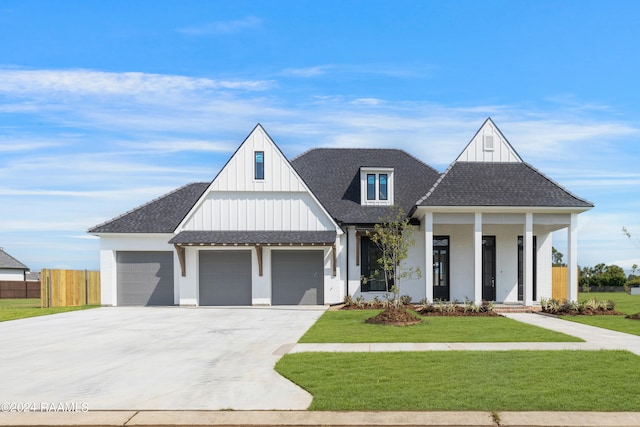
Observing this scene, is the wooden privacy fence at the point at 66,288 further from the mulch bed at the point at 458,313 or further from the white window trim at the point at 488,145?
the white window trim at the point at 488,145

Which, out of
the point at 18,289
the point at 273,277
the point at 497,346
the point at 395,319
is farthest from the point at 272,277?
the point at 18,289

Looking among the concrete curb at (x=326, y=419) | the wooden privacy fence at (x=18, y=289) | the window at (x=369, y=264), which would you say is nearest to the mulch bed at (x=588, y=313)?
the window at (x=369, y=264)

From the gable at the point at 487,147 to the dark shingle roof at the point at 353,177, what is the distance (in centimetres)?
318

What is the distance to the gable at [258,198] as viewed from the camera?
88.0 feet

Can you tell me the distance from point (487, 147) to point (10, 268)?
2151 inches

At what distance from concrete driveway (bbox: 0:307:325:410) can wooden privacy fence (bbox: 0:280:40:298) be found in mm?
31971

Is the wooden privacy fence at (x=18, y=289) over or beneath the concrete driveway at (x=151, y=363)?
beneath

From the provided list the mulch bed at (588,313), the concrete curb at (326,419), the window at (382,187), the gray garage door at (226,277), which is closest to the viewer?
the concrete curb at (326,419)

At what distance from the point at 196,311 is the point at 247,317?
156 inches

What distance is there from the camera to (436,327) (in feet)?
54.7

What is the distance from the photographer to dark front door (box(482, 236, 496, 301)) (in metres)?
27.3

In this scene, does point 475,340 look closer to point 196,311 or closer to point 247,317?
point 247,317

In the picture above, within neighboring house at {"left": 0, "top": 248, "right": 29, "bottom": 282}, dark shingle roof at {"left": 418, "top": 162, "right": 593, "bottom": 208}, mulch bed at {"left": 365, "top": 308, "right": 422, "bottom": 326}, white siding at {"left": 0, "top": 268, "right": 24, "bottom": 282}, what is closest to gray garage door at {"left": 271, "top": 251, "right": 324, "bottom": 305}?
dark shingle roof at {"left": 418, "top": 162, "right": 593, "bottom": 208}

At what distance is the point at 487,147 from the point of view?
26.8m
